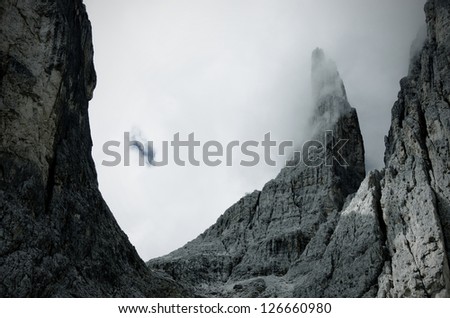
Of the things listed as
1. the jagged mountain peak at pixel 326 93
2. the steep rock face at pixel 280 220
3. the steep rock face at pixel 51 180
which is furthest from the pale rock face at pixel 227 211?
the jagged mountain peak at pixel 326 93

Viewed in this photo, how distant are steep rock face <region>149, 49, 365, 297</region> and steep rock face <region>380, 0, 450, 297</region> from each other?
49.4 ft

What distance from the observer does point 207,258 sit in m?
80.7

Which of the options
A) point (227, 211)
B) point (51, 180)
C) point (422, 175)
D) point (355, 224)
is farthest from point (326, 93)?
point (51, 180)

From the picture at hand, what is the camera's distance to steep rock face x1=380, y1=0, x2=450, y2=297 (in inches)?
2064

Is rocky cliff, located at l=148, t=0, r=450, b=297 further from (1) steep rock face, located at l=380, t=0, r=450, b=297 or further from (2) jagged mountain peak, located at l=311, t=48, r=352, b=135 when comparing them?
(2) jagged mountain peak, located at l=311, t=48, r=352, b=135

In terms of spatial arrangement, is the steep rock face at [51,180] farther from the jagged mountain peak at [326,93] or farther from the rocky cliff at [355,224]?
the jagged mountain peak at [326,93]

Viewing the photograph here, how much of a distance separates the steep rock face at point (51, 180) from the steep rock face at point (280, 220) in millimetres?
21975

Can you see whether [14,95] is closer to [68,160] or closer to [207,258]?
[68,160]

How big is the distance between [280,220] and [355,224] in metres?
24.3

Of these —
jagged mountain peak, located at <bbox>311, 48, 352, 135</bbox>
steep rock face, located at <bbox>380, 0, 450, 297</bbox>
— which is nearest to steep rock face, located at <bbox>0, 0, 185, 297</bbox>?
steep rock face, located at <bbox>380, 0, 450, 297</bbox>

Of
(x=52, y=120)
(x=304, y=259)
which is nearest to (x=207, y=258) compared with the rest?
(x=304, y=259)

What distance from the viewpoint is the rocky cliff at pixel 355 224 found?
56312 mm

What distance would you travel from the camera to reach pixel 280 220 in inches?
3524

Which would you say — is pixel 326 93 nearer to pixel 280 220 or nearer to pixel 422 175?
pixel 280 220
